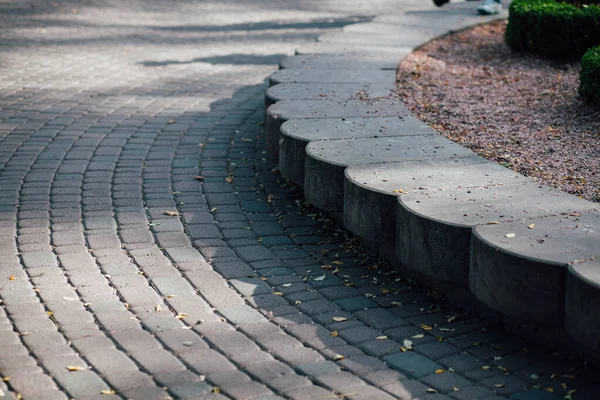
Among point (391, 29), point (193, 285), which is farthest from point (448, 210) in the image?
point (391, 29)

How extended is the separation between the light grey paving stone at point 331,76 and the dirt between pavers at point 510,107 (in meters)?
0.19

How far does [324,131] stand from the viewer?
498 cm

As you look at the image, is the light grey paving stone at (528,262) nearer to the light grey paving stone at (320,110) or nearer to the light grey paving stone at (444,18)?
the light grey paving stone at (320,110)

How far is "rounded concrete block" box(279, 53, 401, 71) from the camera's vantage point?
23.0 feet

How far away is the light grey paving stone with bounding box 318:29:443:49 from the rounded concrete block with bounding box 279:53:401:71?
701mm

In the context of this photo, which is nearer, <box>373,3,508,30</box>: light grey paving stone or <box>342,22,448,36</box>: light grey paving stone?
<box>342,22,448,36</box>: light grey paving stone

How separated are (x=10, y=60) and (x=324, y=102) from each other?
4819 mm

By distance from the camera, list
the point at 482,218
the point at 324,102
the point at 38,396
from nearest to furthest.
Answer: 1. the point at 38,396
2. the point at 482,218
3. the point at 324,102

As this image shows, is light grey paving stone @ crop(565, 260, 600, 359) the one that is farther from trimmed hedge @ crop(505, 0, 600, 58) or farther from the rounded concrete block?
trimmed hedge @ crop(505, 0, 600, 58)

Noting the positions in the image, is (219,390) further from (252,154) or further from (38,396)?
Result: (252,154)

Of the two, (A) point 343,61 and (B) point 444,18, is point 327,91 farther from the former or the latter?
(B) point 444,18

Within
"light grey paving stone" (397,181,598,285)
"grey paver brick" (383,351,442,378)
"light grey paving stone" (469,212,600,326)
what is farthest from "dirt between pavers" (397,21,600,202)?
"grey paver brick" (383,351,442,378)

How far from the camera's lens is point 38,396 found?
9.44 ft

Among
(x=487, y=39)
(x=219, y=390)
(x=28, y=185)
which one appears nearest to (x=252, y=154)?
(x=28, y=185)
